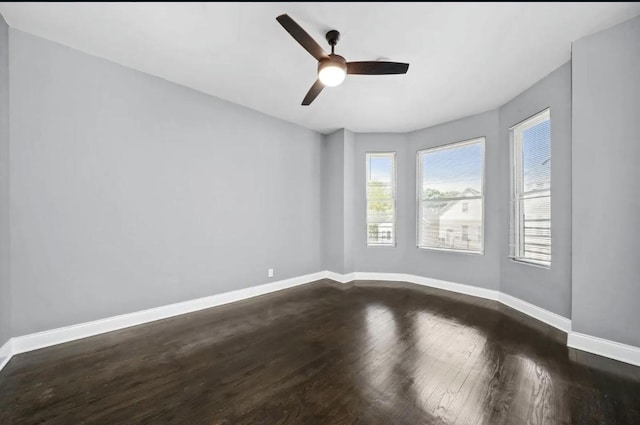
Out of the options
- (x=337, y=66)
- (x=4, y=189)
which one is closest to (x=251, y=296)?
(x=4, y=189)

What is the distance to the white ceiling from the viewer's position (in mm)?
2020

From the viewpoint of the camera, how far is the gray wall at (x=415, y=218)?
12.7 ft

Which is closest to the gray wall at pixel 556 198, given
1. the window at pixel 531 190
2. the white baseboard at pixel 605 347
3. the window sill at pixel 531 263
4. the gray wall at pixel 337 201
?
the window sill at pixel 531 263

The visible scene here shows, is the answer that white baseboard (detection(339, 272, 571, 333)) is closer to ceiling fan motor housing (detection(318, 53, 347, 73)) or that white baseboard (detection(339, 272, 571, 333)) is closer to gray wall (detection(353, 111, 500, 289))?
gray wall (detection(353, 111, 500, 289))

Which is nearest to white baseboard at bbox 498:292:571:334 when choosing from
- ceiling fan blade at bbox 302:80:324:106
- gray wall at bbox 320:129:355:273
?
gray wall at bbox 320:129:355:273

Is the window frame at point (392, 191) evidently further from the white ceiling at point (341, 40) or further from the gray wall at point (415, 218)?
the white ceiling at point (341, 40)

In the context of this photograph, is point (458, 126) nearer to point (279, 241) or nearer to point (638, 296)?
point (638, 296)

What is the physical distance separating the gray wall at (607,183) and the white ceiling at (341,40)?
28 cm

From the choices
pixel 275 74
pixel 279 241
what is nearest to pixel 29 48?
pixel 275 74

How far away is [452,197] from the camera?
4359mm

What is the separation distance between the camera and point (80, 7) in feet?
6.63

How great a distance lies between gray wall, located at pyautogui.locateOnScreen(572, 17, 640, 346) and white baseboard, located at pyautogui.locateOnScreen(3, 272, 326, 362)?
3772 millimetres

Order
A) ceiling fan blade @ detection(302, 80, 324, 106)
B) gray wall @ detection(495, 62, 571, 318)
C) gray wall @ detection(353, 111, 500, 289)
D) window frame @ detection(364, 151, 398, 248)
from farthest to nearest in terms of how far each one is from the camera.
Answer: window frame @ detection(364, 151, 398, 248) < gray wall @ detection(353, 111, 500, 289) < gray wall @ detection(495, 62, 571, 318) < ceiling fan blade @ detection(302, 80, 324, 106)

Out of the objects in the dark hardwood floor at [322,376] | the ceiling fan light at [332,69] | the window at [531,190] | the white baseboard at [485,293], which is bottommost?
the dark hardwood floor at [322,376]
